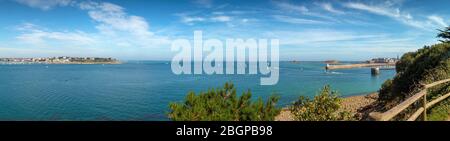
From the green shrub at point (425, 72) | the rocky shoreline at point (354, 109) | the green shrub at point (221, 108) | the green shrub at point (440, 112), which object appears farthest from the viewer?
the rocky shoreline at point (354, 109)

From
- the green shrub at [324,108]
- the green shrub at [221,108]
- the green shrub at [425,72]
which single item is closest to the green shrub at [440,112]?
the green shrub at [324,108]

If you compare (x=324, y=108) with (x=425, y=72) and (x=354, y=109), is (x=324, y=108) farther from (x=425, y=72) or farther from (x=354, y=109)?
(x=354, y=109)

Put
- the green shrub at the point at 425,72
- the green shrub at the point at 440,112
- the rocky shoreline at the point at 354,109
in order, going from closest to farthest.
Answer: the green shrub at the point at 440,112
the green shrub at the point at 425,72
the rocky shoreline at the point at 354,109

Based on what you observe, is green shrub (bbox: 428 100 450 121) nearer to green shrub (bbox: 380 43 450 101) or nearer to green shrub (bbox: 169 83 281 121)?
green shrub (bbox: 169 83 281 121)

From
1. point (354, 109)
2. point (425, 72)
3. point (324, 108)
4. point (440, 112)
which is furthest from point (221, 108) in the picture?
point (354, 109)

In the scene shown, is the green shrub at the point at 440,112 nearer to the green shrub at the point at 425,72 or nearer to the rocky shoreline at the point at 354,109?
the green shrub at the point at 425,72

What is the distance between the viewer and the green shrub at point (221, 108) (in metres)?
11.7

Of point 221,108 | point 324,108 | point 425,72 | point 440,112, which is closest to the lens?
point 440,112

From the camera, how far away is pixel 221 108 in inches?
493

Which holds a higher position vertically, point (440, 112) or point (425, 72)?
point (425, 72)

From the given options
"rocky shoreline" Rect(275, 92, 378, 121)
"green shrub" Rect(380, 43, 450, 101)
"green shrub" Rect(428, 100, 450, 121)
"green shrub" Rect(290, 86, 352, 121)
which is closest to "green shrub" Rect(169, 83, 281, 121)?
"green shrub" Rect(290, 86, 352, 121)
